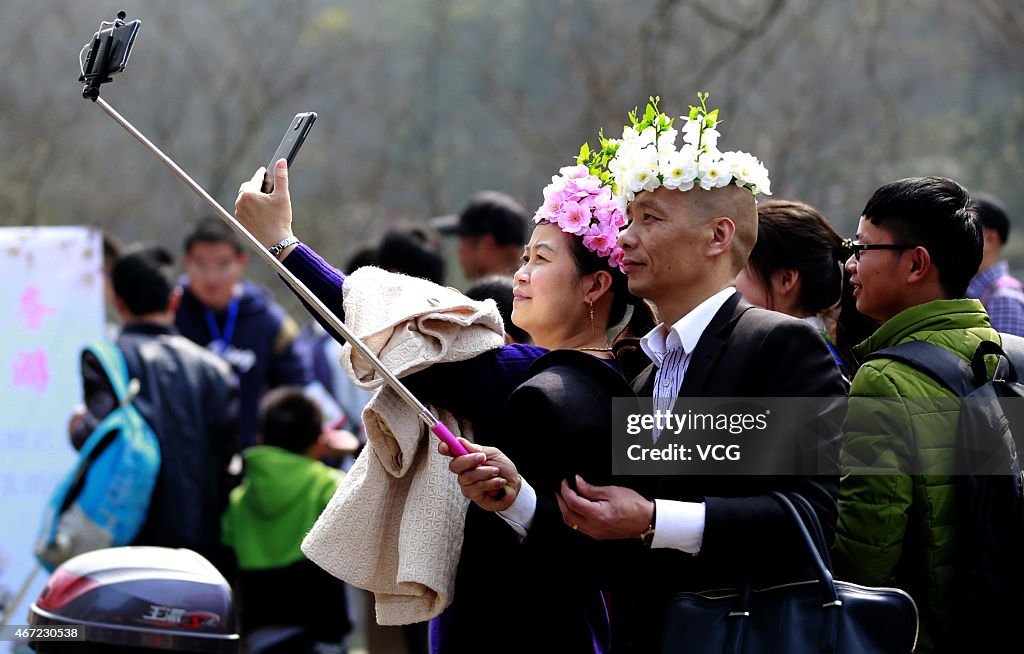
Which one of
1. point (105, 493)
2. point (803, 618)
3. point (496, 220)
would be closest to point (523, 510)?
point (803, 618)

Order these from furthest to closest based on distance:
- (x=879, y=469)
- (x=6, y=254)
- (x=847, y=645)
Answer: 1. (x=6, y=254)
2. (x=879, y=469)
3. (x=847, y=645)

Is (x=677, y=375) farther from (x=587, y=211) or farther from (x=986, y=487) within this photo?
(x=986, y=487)

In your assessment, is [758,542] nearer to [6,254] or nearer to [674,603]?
[674,603]

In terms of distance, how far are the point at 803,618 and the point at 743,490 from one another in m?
0.26

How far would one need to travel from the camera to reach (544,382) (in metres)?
2.37

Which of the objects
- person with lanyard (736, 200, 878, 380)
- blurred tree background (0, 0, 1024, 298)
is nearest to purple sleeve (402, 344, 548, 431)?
person with lanyard (736, 200, 878, 380)

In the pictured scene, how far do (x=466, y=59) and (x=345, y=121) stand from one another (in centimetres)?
250

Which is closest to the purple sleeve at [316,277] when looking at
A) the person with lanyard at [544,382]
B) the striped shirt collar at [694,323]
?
the person with lanyard at [544,382]

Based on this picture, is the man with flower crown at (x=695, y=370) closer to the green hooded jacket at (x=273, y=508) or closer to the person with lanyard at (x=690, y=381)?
the person with lanyard at (x=690, y=381)

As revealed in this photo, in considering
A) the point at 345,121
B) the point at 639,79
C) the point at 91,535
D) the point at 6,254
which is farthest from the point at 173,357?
the point at 345,121

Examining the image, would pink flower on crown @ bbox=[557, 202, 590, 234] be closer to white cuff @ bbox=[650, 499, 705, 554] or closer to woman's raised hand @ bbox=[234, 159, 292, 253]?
woman's raised hand @ bbox=[234, 159, 292, 253]

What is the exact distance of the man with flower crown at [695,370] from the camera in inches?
87.3

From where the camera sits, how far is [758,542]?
2201 mm

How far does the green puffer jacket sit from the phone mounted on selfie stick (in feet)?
3.03
